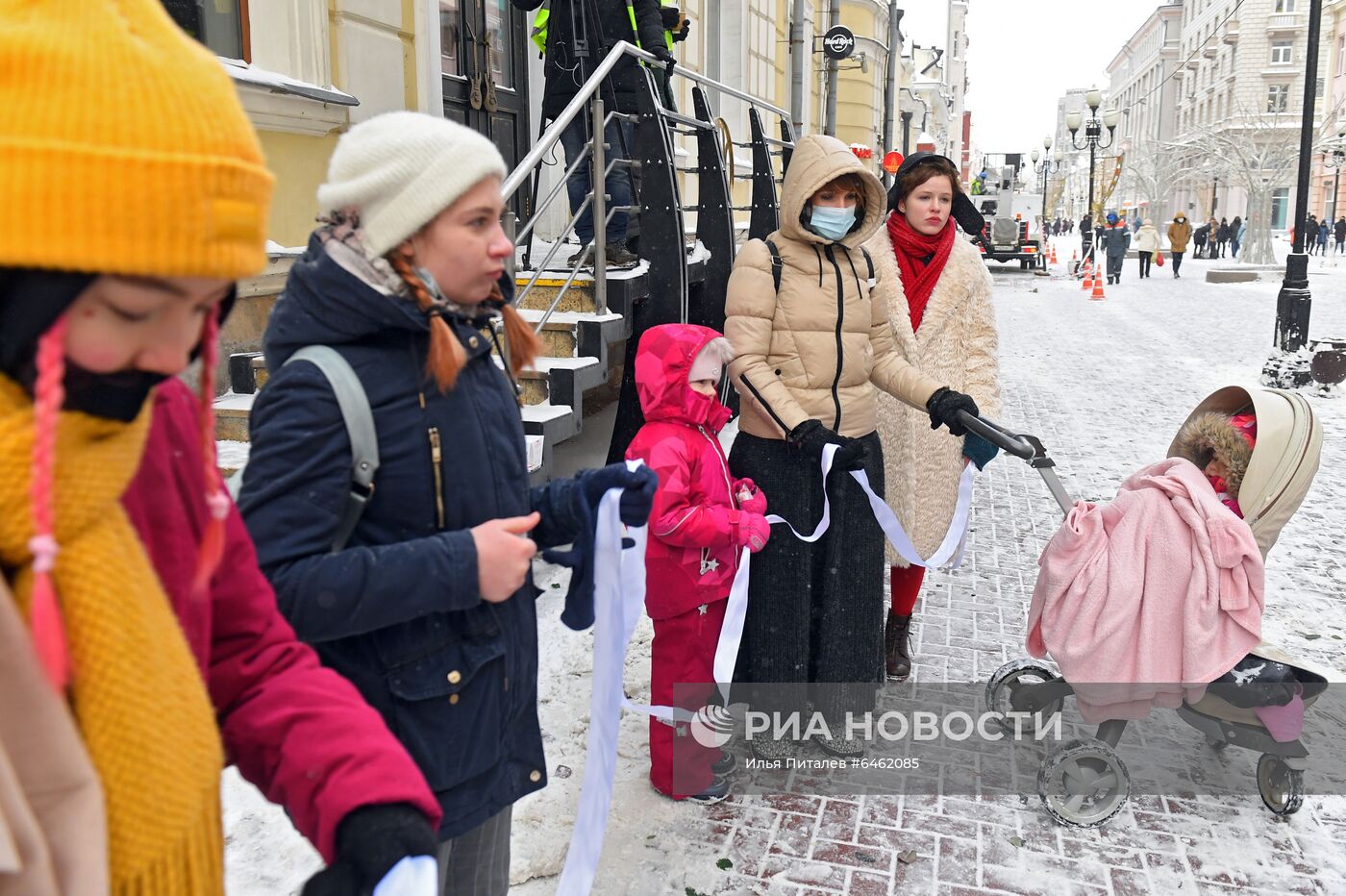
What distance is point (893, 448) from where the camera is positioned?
4.17 m

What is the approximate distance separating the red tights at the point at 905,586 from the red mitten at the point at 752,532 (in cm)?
121

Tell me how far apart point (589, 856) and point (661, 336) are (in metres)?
1.52

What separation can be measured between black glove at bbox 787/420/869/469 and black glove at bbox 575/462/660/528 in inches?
54.2

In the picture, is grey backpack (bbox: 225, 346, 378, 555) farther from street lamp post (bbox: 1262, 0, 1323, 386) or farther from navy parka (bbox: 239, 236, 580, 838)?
street lamp post (bbox: 1262, 0, 1323, 386)

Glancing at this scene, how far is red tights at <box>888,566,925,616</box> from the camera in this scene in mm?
4172

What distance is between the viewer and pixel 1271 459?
123 inches

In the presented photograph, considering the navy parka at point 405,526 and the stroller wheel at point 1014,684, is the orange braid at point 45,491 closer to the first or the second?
the navy parka at point 405,526

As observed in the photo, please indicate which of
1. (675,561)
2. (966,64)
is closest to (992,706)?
(675,561)

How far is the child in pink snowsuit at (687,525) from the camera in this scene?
9.98ft

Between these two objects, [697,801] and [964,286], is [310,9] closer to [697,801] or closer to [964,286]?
[964,286]

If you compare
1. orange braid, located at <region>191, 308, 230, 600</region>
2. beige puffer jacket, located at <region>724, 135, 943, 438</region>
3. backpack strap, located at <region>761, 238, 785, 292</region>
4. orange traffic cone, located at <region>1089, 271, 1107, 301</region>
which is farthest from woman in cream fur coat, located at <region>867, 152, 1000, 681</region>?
orange traffic cone, located at <region>1089, 271, 1107, 301</region>

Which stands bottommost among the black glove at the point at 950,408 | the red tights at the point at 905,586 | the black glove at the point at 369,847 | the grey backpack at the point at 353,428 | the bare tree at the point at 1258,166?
the red tights at the point at 905,586

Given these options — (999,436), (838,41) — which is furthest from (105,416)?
(838,41)

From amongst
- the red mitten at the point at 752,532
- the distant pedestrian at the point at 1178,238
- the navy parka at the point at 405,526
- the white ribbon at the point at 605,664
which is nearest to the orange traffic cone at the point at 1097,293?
the distant pedestrian at the point at 1178,238
